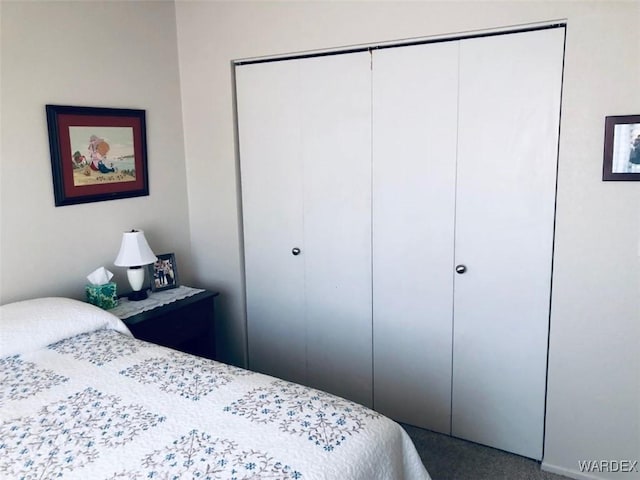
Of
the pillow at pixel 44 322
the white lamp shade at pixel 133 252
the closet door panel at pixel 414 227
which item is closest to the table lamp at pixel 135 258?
the white lamp shade at pixel 133 252

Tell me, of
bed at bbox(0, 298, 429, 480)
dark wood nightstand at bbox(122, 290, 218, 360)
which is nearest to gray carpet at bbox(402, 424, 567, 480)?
bed at bbox(0, 298, 429, 480)

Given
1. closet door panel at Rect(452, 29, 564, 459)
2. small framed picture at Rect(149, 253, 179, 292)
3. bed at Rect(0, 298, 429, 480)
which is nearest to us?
bed at Rect(0, 298, 429, 480)

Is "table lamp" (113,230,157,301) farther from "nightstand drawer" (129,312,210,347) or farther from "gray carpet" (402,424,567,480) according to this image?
"gray carpet" (402,424,567,480)

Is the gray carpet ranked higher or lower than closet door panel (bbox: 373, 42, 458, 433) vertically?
lower

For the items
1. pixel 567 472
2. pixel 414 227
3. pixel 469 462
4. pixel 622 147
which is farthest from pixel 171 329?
pixel 622 147

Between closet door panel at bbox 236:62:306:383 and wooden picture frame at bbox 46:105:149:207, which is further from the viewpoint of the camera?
closet door panel at bbox 236:62:306:383

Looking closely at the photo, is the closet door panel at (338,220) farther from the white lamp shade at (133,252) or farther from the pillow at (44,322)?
the pillow at (44,322)

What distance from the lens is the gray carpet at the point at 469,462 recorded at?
243 centimetres

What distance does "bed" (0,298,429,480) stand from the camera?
4.58 ft

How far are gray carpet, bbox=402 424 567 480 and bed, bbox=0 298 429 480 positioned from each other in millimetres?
819

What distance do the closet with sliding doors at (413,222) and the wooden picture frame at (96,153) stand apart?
593 millimetres

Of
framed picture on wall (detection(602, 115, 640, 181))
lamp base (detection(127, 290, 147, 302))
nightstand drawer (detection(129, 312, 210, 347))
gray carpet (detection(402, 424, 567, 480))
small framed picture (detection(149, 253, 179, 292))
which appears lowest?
gray carpet (detection(402, 424, 567, 480))

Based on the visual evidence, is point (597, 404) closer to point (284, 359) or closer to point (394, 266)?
point (394, 266)

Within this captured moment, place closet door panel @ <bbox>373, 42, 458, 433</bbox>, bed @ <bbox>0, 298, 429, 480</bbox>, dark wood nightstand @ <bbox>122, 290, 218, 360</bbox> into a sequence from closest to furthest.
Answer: bed @ <bbox>0, 298, 429, 480</bbox> → closet door panel @ <bbox>373, 42, 458, 433</bbox> → dark wood nightstand @ <bbox>122, 290, 218, 360</bbox>
